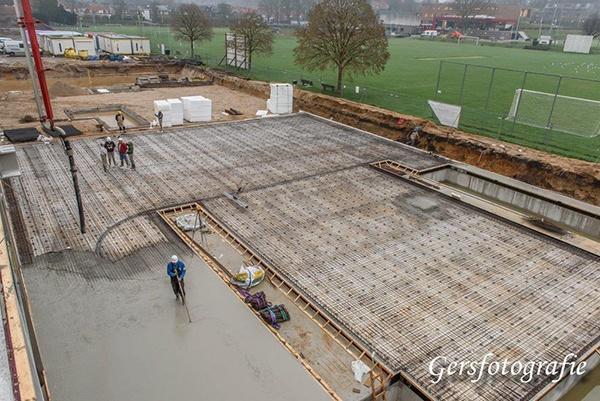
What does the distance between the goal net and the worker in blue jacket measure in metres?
17.8

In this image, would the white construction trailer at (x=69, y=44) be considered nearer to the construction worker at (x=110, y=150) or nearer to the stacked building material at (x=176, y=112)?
the stacked building material at (x=176, y=112)

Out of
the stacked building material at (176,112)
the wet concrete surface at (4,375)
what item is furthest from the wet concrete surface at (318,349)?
the stacked building material at (176,112)

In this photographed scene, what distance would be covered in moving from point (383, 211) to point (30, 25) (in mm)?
11155

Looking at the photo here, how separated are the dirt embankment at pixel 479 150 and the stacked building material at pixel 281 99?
230 centimetres

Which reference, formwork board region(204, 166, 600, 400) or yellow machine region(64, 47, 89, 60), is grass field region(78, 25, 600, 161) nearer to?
formwork board region(204, 166, 600, 400)

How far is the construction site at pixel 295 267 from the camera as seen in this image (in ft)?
25.5

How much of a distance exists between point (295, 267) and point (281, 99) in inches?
646

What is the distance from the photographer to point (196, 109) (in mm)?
23422

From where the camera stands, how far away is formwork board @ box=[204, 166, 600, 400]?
8.64 metres

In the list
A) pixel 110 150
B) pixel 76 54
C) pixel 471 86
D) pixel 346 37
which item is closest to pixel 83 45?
pixel 76 54

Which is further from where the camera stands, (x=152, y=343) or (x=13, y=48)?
(x=13, y=48)

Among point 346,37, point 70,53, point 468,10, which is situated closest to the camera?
point 346,37

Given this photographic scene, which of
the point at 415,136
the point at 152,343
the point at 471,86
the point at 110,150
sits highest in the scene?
the point at 471,86

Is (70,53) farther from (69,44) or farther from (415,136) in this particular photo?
(415,136)
